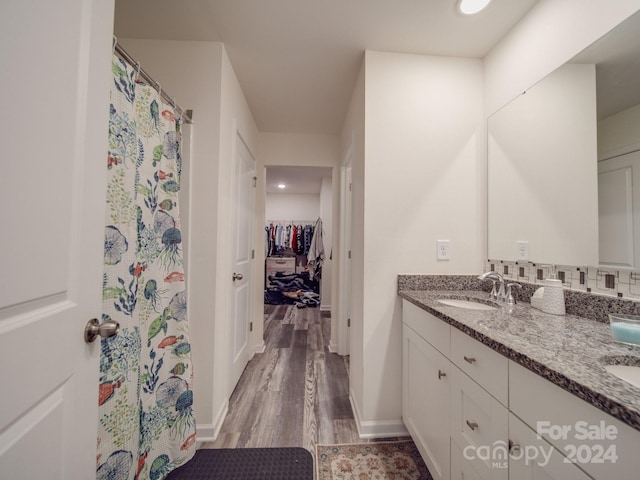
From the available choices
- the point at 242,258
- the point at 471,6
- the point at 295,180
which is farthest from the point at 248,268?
the point at 295,180

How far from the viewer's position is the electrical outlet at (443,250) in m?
1.62

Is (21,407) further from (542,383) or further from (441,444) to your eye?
(441,444)

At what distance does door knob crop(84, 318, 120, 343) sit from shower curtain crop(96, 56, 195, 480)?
0.98 ft

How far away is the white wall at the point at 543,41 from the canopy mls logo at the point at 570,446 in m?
1.41

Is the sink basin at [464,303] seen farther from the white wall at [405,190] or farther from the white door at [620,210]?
the white door at [620,210]

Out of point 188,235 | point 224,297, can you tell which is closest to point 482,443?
point 224,297

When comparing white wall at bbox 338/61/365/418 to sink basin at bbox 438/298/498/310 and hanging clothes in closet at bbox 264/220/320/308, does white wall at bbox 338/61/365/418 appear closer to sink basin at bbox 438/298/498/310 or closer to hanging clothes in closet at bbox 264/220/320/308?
sink basin at bbox 438/298/498/310

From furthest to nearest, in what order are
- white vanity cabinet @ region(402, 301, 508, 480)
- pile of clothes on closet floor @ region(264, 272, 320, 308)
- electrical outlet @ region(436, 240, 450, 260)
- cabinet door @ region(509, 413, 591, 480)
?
pile of clothes on closet floor @ region(264, 272, 320, 308)
electrical outlet @ region(436, 240, 450, 260)
white vanity cabinet @ region(402, 301, 508, 480)
cabinet door @ region(509, 413, 591, 480)

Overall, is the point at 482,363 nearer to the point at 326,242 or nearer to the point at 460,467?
the point at 460,467

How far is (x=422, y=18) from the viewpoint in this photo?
139 centimetres

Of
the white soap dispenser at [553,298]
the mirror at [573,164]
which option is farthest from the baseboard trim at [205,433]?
the mirror at [573,164]

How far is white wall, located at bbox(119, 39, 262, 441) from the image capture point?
152 centimetres

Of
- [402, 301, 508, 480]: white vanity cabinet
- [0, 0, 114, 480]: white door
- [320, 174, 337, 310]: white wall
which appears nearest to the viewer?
[0, 0, 114, 480]: white door

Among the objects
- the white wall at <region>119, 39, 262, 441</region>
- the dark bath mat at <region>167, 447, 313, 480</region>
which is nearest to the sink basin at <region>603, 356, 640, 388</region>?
the dark bath mat at <region>167, 447, 313, 480</region>
